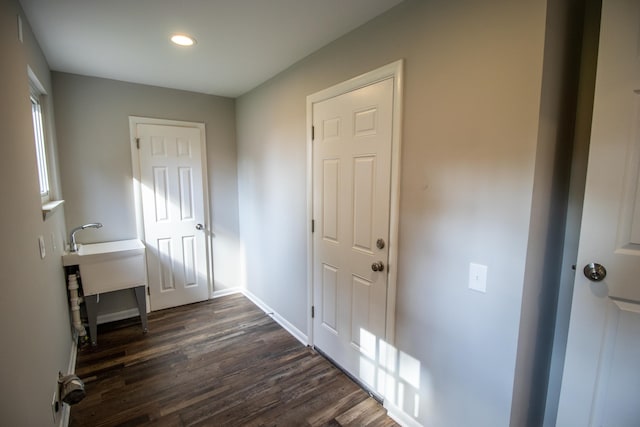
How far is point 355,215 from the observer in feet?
6.72

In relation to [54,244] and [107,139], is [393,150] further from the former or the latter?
[107,139]

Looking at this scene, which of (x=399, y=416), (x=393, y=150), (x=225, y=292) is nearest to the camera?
(x=393, y=150)

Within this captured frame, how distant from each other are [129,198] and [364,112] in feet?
8.64

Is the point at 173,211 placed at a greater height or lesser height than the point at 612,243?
lesser

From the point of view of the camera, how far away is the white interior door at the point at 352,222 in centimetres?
184

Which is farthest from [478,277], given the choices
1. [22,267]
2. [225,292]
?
[225,292]

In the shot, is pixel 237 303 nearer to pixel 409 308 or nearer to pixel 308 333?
pixel 308 333

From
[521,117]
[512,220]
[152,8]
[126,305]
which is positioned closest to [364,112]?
[521,117]

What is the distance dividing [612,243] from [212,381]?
8.11 ft

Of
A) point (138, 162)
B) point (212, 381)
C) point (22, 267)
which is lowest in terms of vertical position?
point (212, 381)

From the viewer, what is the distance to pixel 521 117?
1207 mm

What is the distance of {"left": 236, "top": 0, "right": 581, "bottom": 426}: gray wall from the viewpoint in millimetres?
1217

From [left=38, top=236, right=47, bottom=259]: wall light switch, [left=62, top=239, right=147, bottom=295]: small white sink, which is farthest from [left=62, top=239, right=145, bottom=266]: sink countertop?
[left=38, top=236, right=47, bottom=259]: wall light switch

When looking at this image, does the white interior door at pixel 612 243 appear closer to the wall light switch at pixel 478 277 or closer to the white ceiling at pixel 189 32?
the wall light switch at pixel 478 277
